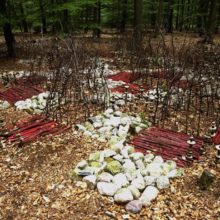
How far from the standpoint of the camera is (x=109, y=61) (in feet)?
29.6

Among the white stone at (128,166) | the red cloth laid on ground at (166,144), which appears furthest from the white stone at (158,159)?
the white stone at (128,166)

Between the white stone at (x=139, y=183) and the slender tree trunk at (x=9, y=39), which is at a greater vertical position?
the slender tree trunk at (x=9, y=39)

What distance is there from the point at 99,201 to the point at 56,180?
64cm

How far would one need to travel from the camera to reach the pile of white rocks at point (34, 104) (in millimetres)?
5296

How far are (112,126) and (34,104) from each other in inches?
67.9

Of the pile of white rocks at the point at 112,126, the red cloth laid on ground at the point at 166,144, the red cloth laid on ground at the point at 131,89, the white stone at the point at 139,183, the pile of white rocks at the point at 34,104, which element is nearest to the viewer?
the white stone at the point at 139,183

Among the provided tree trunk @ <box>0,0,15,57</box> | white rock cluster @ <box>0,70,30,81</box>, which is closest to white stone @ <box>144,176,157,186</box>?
white rock cluster @ <box>0,70,30,81</box>

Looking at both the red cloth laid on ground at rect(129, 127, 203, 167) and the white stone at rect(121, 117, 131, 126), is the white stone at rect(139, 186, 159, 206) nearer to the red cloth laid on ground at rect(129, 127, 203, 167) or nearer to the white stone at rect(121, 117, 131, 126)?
the red cloth laid on ground at rect(129, 127, 203, 167)

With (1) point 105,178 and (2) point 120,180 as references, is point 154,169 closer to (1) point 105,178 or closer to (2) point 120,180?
(2) point 120,180

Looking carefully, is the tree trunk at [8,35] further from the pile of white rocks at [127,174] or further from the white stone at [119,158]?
the white stone at [119,158]

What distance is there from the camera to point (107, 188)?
3.23 meters

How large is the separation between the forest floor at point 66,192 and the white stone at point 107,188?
0.20 ft

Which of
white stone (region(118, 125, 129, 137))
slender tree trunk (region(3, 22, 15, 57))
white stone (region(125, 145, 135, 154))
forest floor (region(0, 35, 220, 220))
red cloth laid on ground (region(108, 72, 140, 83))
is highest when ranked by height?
slender tree trunk (region(3, 22, 15, 57))

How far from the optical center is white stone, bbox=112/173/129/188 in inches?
129
